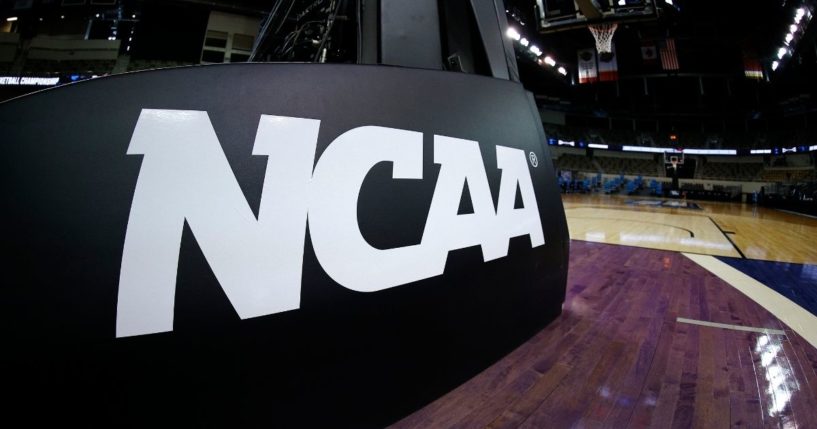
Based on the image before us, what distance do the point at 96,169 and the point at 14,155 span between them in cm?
14

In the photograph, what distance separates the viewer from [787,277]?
3.17 metres

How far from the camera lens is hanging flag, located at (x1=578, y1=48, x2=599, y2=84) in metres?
13.6

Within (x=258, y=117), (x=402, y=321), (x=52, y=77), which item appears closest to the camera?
(x=258, y=117)

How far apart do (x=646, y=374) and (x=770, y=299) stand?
2144mm

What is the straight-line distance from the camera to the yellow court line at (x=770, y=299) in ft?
6.57

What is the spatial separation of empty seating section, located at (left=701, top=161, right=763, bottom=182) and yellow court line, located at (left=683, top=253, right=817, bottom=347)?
28548mm

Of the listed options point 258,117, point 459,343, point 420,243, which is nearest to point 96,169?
point 258,117

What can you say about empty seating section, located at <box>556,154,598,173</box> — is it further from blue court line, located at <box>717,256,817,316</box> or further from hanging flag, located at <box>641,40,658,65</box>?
blue court line, located at <box>717,256,817,316</box>

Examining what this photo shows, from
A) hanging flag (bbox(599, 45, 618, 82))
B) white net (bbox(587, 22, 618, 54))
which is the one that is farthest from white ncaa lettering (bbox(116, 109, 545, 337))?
hanging flag (bbox(599, 45, 618, 82))

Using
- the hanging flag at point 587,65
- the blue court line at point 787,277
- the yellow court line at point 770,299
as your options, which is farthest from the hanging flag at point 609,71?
the yellow court line at point 770,299

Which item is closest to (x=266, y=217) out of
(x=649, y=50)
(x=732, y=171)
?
(x=649, y=50)

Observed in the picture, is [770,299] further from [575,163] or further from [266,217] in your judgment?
[575,163]

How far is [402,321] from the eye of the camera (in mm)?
1145

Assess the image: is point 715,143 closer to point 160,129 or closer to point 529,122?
point 529,122
